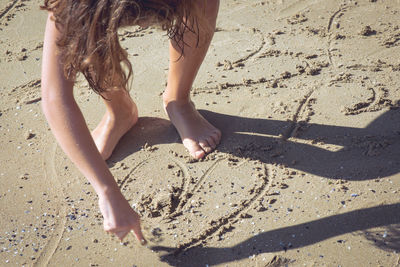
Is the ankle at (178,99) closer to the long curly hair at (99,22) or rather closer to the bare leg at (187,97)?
the bare leg at (187,97)

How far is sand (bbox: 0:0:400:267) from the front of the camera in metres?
2.01

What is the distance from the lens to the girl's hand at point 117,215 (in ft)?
5.58

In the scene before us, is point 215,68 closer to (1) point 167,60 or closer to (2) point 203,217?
(1) point 167,60

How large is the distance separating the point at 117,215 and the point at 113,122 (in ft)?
3.20

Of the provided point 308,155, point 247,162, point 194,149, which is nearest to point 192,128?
point 194,149

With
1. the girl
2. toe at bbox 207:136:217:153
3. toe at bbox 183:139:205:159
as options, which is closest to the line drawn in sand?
the girl

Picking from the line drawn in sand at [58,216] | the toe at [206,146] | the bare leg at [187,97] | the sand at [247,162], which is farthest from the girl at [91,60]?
the toe at [206,146]

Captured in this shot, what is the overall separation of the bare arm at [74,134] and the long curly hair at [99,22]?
0.19 feet

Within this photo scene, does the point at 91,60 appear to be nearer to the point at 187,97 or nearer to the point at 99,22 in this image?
the point at 99,22

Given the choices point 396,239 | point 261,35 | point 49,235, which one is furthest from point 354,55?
point 49,235

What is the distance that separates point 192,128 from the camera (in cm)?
255

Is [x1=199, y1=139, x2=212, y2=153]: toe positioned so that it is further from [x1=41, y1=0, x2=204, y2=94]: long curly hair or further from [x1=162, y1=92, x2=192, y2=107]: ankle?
[x1=41, y1=0, x2=204, y2=94]: long curly hair

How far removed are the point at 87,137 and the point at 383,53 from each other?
2.19 m

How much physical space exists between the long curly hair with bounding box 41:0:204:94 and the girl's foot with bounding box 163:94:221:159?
2.72 feet
